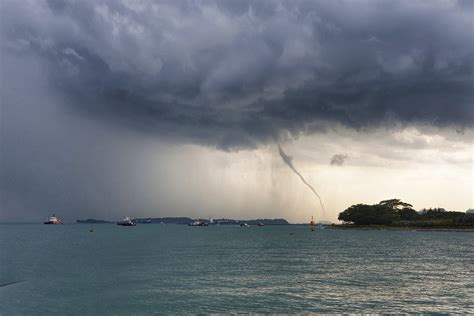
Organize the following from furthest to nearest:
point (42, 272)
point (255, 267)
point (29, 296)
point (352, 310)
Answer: point (255, 267) → point (42, 272) → point (29, 296) → point (352, 310)

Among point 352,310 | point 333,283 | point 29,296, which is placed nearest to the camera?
point 352,310

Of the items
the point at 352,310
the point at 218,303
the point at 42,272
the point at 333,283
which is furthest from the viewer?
the point at 42,272

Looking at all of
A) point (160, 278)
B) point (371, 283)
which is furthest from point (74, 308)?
point (371, 283)

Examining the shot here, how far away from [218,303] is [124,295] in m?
12.6

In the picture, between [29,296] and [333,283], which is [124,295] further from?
[333,283]

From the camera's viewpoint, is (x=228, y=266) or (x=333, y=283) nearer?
(x=333, y=283)

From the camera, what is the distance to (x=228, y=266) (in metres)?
74.9

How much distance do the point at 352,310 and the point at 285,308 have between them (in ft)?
22.3

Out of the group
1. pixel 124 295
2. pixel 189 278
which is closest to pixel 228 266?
pixel 189 278

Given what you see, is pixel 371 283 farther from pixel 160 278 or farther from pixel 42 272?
pixel 42 272

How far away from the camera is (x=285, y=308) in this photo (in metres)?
41.2

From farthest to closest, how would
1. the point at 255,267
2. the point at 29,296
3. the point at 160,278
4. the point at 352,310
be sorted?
the point at 255,267, the point at 160,278, the point at 29,296, the point at 352,310

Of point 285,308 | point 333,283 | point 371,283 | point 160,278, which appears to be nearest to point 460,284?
point 371,283

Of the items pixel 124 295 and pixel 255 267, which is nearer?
pixel 124 295
